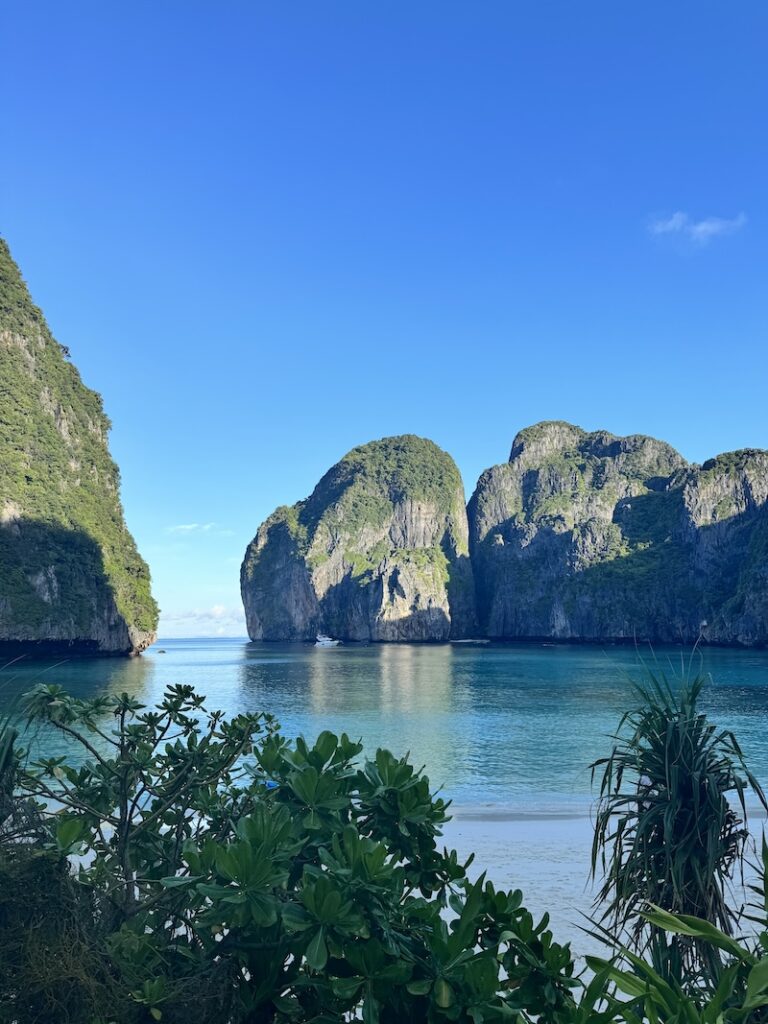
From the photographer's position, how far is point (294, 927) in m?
2.56

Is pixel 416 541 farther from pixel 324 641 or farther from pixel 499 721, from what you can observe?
pixel 499 721

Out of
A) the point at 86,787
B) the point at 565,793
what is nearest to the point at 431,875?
the point at 86,787

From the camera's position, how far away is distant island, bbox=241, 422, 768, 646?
128375mm

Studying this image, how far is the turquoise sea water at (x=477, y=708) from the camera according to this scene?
20.3 m

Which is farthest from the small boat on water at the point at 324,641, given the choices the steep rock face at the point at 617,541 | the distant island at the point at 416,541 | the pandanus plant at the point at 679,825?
the pandanus plant at the point at 679,825

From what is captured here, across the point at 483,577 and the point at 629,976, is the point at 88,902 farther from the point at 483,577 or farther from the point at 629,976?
the point at 483,577

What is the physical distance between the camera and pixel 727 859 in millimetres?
5305

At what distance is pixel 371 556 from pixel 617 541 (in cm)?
5586

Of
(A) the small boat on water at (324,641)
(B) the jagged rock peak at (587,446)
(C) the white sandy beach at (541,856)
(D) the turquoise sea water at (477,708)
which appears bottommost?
(A) the small boat on water at (324,641)

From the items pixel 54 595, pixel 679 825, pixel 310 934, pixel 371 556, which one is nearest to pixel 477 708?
pixel 679 825

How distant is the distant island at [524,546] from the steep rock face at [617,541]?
320 millimetres

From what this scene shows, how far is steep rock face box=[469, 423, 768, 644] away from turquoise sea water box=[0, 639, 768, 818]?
2109 inches

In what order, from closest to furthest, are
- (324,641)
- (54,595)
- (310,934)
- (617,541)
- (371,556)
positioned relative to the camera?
(310,934) → (54,595) → (617,541) → (324,641) → (371,556)

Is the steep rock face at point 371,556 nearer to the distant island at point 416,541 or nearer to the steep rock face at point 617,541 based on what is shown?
the distant island at point 416,541
